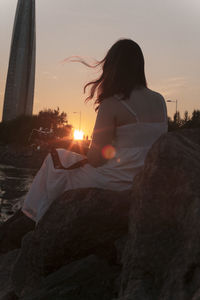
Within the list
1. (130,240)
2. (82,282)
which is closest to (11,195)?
(82,282)

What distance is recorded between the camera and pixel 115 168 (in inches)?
154

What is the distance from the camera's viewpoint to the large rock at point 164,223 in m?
2.59

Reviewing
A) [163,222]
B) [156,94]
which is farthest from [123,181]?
[163,222]

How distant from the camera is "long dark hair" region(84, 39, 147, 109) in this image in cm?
392

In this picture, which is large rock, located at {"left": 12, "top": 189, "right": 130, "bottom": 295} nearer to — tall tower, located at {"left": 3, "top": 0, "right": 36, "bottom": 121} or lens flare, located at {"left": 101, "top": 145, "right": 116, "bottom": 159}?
lens flare, located at {"left": 101, "top": 145, "right": 116, "bottom": 159}

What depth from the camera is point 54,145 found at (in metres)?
4.48

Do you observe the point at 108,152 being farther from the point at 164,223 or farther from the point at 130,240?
the point at 164,223

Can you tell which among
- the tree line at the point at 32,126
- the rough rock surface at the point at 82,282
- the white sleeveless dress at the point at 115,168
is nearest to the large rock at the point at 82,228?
the white sleeveless dress at the point at 115,168

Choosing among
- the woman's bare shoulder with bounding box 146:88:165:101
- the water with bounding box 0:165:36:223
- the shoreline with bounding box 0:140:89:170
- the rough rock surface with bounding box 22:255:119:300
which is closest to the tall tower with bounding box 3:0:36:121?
the shoreline with bounding box 0:140:89:170

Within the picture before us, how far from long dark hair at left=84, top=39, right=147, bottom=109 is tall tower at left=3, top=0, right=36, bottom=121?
13021 centimetres

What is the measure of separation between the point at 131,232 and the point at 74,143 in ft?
5.37

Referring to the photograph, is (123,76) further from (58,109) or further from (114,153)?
(58,109)

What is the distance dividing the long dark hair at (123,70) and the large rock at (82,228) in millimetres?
882

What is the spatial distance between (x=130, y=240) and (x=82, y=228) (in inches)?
29.4
